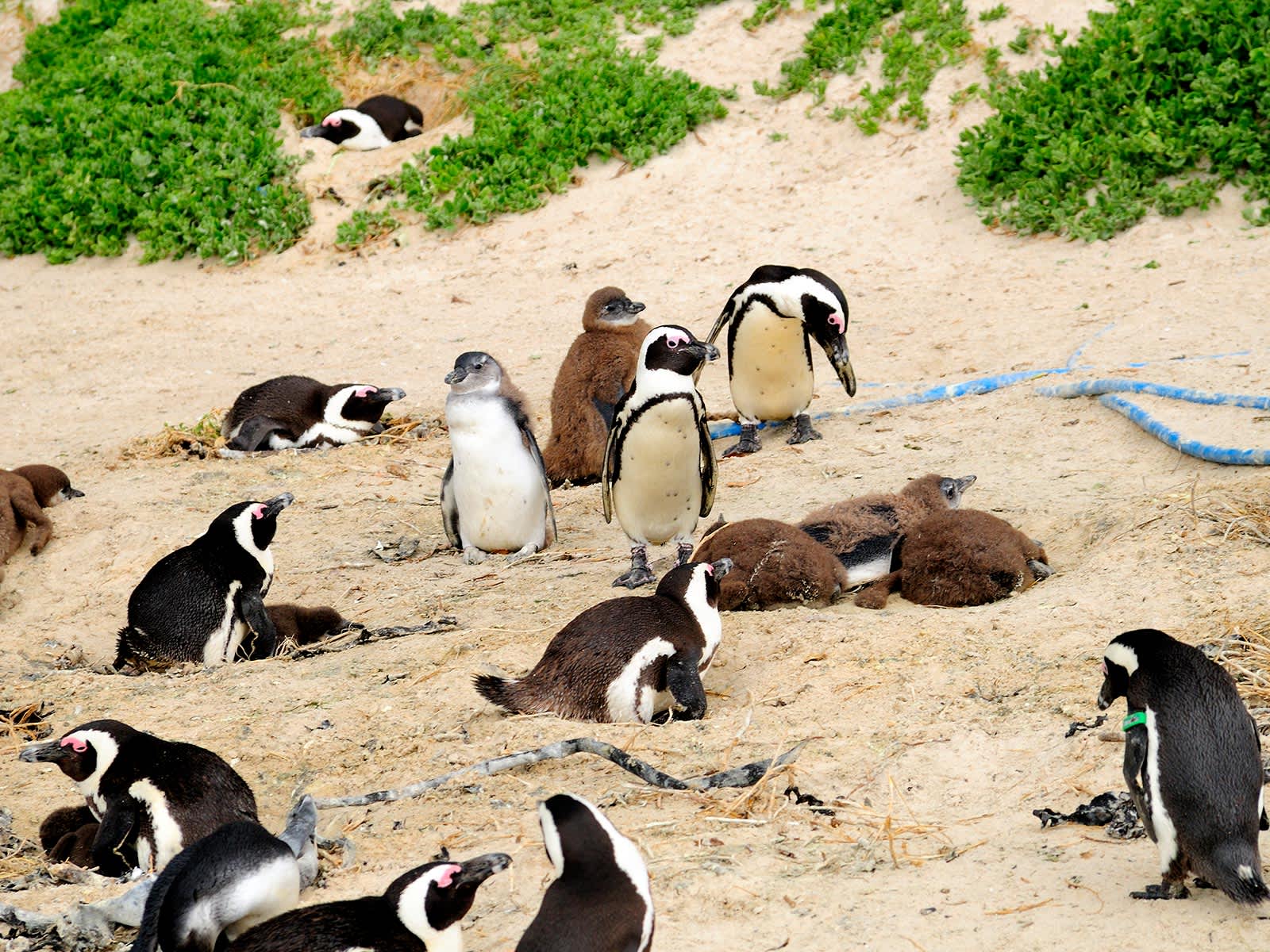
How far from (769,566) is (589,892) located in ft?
8.40

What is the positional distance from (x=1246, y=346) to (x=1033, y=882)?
15.6 feet

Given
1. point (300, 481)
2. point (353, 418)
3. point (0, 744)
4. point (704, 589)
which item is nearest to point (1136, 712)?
point (704, 589)

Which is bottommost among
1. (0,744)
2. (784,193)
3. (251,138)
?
(0,744)

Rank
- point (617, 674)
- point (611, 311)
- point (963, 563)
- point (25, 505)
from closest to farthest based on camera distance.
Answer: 1. point (617, 674)
2. point (963, 563)
3. point (25, 505)
4. point (611, 311)

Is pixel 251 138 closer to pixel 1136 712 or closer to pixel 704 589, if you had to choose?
pixel 704 589

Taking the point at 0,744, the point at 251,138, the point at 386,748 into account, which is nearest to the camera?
the point at 386,748

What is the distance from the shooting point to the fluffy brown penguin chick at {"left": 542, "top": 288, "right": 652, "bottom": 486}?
7059mm

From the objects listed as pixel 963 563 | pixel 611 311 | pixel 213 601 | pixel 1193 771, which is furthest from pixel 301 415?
pixel 1193 771

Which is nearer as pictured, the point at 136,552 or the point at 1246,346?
the point at 136,552

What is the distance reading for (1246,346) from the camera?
702cm

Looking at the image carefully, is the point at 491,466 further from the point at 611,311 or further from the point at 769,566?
the point at 769,566

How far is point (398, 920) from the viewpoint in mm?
2762

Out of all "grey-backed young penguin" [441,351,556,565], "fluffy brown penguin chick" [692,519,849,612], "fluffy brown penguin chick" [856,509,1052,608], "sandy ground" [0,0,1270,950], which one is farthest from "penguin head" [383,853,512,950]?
"grey-backed young penguin" [441,351,556,565]

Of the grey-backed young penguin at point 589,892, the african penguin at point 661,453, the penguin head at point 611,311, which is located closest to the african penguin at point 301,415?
the penguin head at point 611,311
